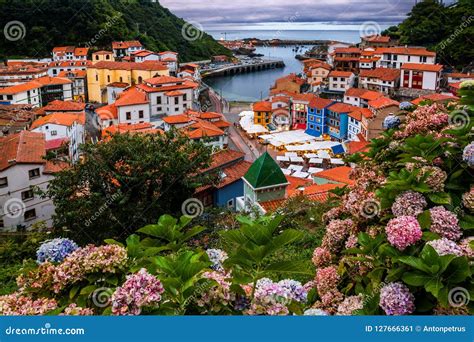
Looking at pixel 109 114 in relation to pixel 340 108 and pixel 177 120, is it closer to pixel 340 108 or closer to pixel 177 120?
pixel 177 120

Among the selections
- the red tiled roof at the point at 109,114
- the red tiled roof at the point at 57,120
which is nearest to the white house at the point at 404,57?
the red tiled roof at the point at 109,114

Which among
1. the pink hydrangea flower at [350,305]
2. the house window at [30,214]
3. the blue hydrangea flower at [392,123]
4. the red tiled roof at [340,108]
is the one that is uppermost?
the blue hydrangea flower at [392,123]

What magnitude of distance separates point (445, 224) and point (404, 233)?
0.89ft

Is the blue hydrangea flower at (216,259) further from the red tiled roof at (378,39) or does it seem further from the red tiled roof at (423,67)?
the red tiled roof at (378,39)

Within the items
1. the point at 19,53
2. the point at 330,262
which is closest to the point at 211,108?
the point at 19,53

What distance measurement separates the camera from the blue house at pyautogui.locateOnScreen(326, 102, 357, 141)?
26656mm

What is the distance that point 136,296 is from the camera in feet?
4.57

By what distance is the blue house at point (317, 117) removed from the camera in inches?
1101

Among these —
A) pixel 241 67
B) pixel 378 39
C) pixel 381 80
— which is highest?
pixel 378 39

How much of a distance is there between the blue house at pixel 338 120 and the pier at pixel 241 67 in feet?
114

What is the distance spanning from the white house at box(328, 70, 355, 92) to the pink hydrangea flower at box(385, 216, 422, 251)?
37.5 m

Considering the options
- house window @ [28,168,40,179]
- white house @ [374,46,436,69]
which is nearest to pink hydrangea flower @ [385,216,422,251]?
house window @ [28,168,40,179]

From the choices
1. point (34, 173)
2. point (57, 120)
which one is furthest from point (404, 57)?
point (34, 173)

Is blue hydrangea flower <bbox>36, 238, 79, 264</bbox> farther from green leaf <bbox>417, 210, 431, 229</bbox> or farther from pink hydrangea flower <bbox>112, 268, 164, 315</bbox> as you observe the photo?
green leaf <bbox>417, 210, 431, 229</bbox>
